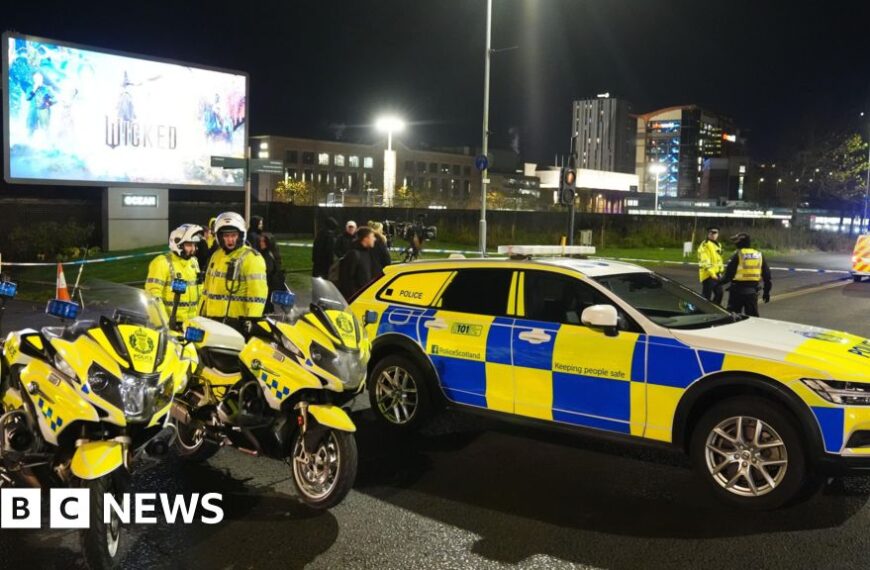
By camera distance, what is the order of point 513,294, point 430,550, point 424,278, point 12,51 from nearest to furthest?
point 430,550 < point 513,294 < point 424,278 < point 12,51

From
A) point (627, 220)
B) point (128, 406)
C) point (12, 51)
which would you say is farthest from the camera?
point (627, 220)

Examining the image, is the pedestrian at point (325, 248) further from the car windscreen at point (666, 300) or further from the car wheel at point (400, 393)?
the car windscreen at point (666, 300)

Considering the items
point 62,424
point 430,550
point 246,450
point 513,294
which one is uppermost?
point 513,294

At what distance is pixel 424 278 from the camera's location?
6840 mm

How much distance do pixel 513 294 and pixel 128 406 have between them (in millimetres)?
3210

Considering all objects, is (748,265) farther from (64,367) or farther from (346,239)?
(64,367)

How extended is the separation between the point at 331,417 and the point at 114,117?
937 inches

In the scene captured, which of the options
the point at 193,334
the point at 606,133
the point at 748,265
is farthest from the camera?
the point at 606,133

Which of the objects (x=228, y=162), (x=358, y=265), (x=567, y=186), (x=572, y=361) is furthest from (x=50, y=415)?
(x=567, y=186)

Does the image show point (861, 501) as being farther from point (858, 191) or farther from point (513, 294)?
point (858, 191)

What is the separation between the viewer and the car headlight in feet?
15.3

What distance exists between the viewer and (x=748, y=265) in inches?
422

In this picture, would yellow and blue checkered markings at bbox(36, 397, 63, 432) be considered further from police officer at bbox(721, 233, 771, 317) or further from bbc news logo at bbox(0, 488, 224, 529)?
police officer at bbox(721, 233, 771, 317)

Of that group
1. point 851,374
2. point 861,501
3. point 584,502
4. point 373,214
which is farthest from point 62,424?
point 373,214
